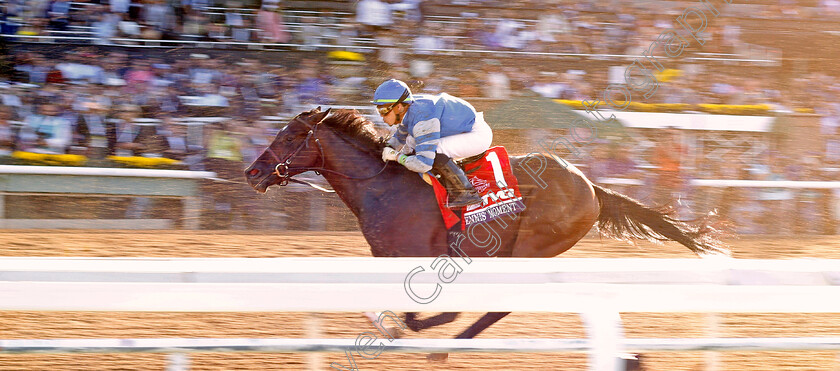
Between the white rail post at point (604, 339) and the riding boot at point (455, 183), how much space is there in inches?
62.3

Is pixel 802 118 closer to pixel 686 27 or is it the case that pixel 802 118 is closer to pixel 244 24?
pixel 686 27

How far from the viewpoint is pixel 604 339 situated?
154 cm

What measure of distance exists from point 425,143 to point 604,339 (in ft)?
5.37

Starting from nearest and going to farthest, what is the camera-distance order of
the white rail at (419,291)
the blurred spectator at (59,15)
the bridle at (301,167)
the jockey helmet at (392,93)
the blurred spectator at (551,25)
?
the white rail at (419,291)
the jockey helmet at (392,93)
the bridle at (301,167)
the blurred spectator at (59,15)
the blurred spectator at (551,25)

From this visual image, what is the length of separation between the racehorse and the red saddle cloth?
47 millimetres

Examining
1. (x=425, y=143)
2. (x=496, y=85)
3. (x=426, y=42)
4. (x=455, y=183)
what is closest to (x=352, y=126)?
(x=425, y=143)

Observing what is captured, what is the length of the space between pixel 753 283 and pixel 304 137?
217 centimetres

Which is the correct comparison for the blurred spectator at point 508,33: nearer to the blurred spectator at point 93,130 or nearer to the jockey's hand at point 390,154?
the blurred spectator at point 93,130

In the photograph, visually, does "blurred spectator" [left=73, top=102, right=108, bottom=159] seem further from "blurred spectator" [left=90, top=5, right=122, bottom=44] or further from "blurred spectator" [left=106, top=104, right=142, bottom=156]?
"blurred spectator" [left=90, top=5, right=122, bottom=44]

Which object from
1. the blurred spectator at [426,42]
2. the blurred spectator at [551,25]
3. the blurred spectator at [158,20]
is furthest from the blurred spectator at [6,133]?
the blurred spectator at [551,25]

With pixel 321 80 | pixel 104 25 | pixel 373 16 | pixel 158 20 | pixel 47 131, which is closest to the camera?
pixel 47 131

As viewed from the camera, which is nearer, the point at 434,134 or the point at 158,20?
the point at 434,134

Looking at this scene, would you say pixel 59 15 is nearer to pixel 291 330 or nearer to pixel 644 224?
pixel 291 330

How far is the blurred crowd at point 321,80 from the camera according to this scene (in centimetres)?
602
